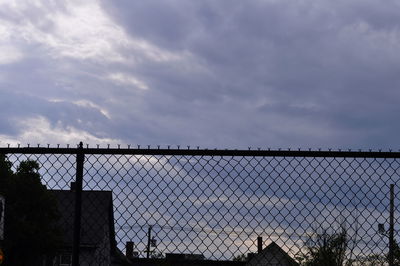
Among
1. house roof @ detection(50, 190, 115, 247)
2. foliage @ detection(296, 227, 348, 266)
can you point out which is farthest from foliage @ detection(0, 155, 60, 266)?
foliage @ detection(296, 227, 348, 266)

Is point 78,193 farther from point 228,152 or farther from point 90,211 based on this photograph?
point 90,211

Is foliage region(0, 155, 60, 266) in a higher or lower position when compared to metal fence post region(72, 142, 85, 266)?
higher

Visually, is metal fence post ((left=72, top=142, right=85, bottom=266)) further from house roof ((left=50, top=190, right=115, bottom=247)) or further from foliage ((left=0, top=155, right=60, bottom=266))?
foliage ((left=0, top=155, right=60, bottom=266))

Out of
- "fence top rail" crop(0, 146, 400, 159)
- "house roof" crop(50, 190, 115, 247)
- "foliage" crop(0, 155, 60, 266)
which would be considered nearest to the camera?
"fence top rail" crop(0, 146, 400, 159)

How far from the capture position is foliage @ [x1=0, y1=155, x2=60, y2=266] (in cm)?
2898

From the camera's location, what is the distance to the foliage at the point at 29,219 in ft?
95.1

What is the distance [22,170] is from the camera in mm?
30141

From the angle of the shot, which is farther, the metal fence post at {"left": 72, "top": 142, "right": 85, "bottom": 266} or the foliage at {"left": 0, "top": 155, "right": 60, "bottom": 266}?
the foliage at {"left": 0, "top": 155, "right": 60, "bottom": 266}

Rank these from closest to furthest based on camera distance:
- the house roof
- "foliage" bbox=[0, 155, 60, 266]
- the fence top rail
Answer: the fence top rail, the house roof, "foliage" bbox=[0, 155, 60, 266]

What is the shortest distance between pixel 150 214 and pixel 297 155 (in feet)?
4.49

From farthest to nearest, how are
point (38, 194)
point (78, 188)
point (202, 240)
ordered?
point (38, 194), point (202, 240), point (78, 188)

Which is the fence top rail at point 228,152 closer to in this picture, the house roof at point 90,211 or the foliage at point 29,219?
the house roof at point 90,211

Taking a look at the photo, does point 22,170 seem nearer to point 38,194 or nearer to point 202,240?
point 38,194

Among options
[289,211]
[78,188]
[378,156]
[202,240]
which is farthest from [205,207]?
[378,156]
